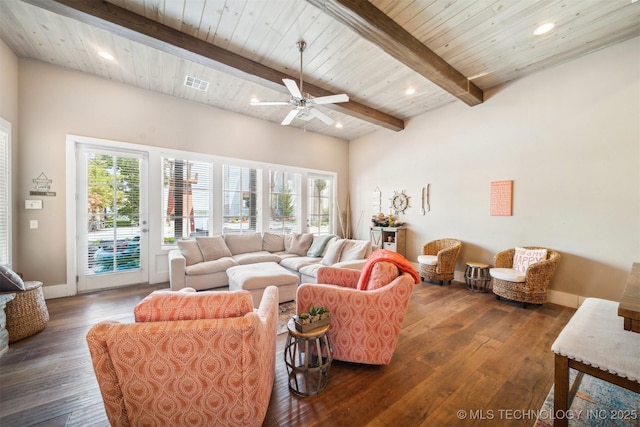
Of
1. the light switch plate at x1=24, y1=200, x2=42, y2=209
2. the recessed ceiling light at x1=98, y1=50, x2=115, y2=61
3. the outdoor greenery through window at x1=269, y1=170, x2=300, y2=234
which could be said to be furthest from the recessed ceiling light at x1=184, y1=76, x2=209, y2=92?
the light switch plate at x1=24, y1=200, x2=42, y2=209

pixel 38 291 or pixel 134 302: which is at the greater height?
pixel 38 291

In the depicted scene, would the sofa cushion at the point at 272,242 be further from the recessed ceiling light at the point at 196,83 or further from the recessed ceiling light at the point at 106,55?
the recessed ceiling light at the point at 106,55

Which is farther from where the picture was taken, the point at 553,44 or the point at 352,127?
the point at 352,127

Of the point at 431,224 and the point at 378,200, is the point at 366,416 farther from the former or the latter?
the point at 378,200

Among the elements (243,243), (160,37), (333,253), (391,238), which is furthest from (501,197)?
(160,37)

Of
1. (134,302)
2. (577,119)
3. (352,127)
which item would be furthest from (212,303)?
(352,127)

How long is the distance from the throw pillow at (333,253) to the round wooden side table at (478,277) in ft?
7.05

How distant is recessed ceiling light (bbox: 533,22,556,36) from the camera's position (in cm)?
259

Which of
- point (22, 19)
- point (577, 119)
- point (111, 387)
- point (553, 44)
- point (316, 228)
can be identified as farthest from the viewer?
point (316, 228)

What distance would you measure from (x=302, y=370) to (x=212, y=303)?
2.83 ft

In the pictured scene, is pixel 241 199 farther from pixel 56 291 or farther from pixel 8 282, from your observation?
pixel 8 282

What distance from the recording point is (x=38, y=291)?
99.7 inches

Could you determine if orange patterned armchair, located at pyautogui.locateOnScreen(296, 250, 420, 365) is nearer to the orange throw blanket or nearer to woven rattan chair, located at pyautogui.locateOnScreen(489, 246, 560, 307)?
the orange throw blanket

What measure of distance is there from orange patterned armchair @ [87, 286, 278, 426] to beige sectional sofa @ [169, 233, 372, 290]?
2.20 m
